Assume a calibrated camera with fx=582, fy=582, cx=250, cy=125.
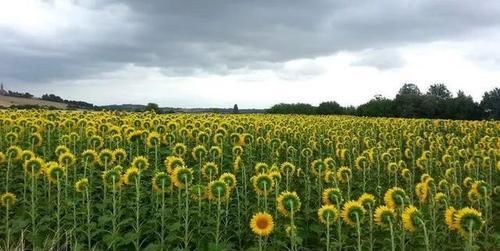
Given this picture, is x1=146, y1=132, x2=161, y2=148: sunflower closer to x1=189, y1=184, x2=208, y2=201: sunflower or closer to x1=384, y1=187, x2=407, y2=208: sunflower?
x1=189, y1=184, x2=208, y2=201: sunflower

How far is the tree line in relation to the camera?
2281 inches

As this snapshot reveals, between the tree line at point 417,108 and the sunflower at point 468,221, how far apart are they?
53.9 m

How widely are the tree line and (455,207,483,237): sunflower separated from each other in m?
53.9

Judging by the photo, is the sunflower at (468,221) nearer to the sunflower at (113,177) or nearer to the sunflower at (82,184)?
the sunflower at (113,177)

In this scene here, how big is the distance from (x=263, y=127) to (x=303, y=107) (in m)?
44.1

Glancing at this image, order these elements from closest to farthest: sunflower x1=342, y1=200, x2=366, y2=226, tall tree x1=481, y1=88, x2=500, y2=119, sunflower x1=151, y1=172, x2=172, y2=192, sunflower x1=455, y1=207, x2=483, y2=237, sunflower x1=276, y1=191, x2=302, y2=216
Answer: sunflower x1=455, y1=207, x2=483, y2=237 < sunflower x1=342, y1=200, x2=366, y2=226 < sunflower x1=276, y1=191, x2=302, y2=216 < sunflower x1=151, y1=172, x2=172, y2=192 < tall tree x1=481, y1=88, x2=500, y2=119

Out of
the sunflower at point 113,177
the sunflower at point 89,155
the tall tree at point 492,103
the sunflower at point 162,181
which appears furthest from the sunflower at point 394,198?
the tall tree at point 492,103

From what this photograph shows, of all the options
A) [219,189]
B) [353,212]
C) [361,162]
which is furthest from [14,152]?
[361,162]

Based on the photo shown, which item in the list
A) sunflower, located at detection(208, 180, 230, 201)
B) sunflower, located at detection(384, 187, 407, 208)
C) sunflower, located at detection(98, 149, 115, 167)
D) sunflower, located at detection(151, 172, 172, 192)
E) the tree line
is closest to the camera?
sunflower, located at detection(384, 187, 407, 208)

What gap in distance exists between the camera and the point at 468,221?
5789mm

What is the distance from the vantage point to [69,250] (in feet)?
25.4

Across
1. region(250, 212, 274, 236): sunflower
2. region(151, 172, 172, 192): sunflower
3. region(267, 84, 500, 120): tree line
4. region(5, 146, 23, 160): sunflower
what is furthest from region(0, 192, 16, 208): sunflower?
region(267, 84, 500, 120): tree line

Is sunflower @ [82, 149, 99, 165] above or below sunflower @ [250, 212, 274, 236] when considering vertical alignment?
above

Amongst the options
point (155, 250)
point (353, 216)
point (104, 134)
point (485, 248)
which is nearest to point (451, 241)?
point (485, 248)
